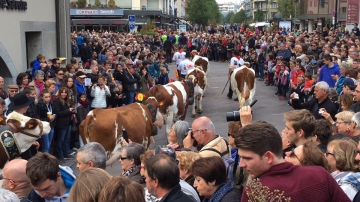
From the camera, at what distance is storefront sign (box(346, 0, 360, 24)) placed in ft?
85.8

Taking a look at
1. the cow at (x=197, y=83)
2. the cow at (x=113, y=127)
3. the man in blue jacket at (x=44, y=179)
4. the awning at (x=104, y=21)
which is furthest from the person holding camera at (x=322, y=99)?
the awning at (x=104, y=21)

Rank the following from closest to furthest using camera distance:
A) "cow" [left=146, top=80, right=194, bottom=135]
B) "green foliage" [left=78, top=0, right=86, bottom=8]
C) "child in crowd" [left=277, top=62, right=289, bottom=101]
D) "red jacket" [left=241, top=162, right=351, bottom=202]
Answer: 1. "red jacket" [left=241, top=162, right=351, bottom=202]
2. "cow" [left=146, top=80, right=194, bottom=135]
3. "child in crowd" [left=277, top=62, right=289, bottom=101]
4. "green foliage" [left=78, top=0, right=86, bottom=8]

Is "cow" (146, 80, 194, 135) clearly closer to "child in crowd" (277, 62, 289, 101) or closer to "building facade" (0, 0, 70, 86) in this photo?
"building facade" (0, 0, 70, 86)

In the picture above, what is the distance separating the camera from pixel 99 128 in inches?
Result: 326

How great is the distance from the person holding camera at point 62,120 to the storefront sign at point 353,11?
20431 mm

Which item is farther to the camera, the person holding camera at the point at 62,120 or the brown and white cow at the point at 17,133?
the person holding camera at the point at 62,120

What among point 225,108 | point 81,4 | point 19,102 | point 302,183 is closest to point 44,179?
point 302,183

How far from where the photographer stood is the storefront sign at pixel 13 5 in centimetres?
1276

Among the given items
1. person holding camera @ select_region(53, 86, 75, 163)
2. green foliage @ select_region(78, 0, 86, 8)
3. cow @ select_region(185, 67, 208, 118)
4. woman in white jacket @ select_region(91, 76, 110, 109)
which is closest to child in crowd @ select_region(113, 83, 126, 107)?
woman in white jacket @ select_region(91, 76, 110, 109)

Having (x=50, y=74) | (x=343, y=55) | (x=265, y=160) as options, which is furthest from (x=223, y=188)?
(x=343, y=55)

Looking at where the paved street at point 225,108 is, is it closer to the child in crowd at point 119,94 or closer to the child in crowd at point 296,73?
the child in crowd at point 296,73

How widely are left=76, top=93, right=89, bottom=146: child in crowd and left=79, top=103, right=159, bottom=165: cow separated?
4.96 feet

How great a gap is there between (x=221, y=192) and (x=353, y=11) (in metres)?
24.9

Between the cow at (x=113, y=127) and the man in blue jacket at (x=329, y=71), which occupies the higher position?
the man in blue jacket at (x=329, y=71)
